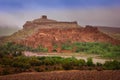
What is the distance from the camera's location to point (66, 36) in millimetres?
63250

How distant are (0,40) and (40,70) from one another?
4127 cm

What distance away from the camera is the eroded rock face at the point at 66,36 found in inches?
2349

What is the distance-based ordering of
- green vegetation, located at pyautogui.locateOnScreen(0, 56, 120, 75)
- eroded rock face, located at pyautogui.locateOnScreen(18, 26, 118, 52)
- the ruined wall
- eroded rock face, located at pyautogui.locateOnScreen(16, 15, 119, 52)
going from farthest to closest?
the ruined wall → eroded rock face, located at pyautogui.locateOnScreen(18, 26, 118, 52) → eroded rock face, located at pyautogui.locateOnScreen(16, 15, 119, 52) → green vegetation, located at pyautogui.locateOnScreen(0, 56, 120, 75)

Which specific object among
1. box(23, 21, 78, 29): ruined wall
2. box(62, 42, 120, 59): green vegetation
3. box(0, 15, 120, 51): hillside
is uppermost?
box(23, 21, 78, 29): ruined wall

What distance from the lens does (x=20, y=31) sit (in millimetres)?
71625

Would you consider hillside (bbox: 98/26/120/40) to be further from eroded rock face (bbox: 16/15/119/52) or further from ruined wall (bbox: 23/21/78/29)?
ruined wall (bbox: 23/21/78/29)

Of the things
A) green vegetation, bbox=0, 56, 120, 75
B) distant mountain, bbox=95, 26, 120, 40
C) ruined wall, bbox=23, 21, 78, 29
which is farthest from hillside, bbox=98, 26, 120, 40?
green vegetation, bbox=0, 56, 120, 75

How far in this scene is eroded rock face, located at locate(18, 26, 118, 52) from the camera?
59.7 m

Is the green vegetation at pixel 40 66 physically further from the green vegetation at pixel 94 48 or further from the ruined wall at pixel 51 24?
the ruined wall at pixel 51 24

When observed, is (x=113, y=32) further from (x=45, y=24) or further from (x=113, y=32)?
(x=45, y=24)

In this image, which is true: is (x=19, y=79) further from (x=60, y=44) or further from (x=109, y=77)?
(x=60, y=44)

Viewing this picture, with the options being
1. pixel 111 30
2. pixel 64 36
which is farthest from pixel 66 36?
pixel 111 30

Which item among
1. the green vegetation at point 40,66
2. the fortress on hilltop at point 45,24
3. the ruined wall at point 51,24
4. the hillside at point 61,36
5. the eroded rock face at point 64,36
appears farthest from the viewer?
the fortress on hilltop at point 45,24

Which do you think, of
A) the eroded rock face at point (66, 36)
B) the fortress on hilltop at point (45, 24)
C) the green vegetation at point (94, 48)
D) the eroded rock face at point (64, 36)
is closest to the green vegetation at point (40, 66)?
the green vegetation at point (94, 48)
